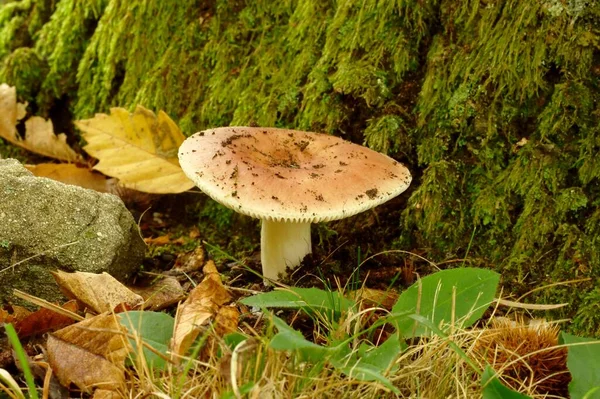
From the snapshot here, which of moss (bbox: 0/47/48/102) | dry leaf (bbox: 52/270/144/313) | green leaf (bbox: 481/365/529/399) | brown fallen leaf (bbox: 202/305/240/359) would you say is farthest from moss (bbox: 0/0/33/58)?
green leaf (bbox: 481/365/529/399)

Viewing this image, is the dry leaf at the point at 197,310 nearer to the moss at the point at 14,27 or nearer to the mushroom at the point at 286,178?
the mushroom at the point at 286,178

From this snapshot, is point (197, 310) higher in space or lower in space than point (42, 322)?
higher

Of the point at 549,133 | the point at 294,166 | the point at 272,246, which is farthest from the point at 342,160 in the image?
the point at 549,133

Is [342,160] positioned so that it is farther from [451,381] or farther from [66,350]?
[66,350]

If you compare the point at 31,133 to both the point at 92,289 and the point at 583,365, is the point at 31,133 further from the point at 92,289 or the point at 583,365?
the point at 583,365

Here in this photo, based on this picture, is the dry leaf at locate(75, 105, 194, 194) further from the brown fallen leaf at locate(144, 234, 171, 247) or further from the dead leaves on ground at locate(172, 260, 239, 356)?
the dead leaves on ground at locate(172, 260, 239, 356)

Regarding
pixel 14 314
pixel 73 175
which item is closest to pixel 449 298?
pixel 14 314
